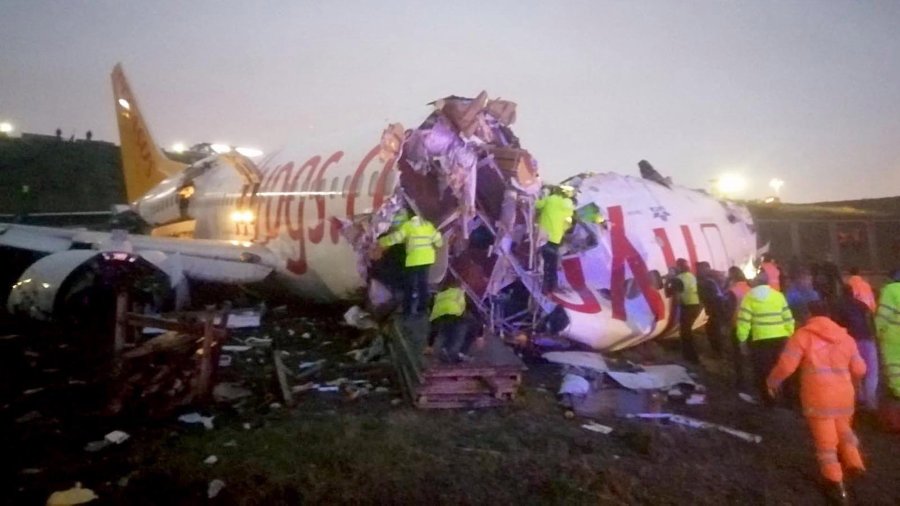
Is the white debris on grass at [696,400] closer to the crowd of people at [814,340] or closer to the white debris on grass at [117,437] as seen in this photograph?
the crowd of people at [814,340]

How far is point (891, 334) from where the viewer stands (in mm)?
7504

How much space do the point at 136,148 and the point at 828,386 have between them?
23.1 m

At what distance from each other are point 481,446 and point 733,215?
9.15 metres

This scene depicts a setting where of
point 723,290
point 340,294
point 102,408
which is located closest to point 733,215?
point 723,290

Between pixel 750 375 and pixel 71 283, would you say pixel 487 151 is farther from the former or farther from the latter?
pixel 71 283

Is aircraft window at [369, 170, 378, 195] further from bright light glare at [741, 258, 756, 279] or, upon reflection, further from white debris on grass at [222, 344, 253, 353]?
bright light glare at [741, 258, 756, 279]

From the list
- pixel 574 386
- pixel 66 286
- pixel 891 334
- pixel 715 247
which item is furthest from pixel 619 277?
pixel 66 286

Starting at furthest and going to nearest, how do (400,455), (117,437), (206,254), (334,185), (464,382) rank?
1. (206,254)
2. (334,185)
3. (464,382)
4. (117,437)
5. (400,455)

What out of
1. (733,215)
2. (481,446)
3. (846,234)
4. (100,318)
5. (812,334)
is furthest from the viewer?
(846,234)

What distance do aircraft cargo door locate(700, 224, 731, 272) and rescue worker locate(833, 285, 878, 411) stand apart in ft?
13.4

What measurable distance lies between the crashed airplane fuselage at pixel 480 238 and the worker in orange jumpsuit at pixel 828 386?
454 cm

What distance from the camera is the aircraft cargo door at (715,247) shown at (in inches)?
484

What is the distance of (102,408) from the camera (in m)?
7.13

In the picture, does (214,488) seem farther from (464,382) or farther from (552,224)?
(552,224)
